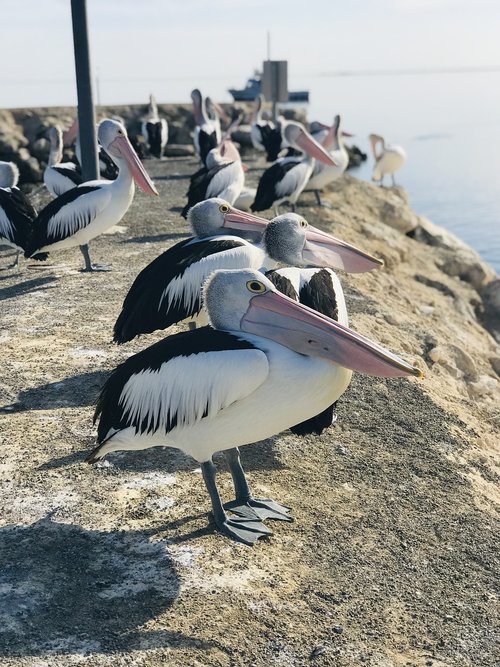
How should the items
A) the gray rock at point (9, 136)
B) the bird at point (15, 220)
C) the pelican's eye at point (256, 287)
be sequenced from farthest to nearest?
1. the gray rock at point (9, 136)
2. the bird at point (15, 220)
3. the pelican's eye at point (256, 287)

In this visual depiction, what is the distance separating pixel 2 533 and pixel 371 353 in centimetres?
165

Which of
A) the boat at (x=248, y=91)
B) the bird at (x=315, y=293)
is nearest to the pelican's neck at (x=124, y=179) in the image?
the bird at (x=315, y=293)

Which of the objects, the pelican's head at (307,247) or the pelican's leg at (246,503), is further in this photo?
the pelican's head at (307,247)

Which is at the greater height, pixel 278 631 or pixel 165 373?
pixel 165 373

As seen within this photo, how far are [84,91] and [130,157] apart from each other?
1284mm

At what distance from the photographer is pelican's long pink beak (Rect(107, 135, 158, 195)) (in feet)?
25.2

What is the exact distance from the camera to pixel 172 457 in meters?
4.22

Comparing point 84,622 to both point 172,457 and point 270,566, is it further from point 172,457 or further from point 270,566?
point 172,457

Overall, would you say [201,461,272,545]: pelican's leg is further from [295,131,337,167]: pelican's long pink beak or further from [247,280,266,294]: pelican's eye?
[295,131,337,167]: pelican's long pink beak

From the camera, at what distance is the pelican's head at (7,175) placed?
8688 mm

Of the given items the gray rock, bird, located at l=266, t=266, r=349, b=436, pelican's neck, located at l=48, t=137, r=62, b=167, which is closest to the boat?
the gray rock

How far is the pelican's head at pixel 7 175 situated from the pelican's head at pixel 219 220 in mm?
3679

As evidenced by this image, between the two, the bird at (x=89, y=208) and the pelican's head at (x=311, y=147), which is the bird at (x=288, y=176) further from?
the bird at (x=89, y=208)

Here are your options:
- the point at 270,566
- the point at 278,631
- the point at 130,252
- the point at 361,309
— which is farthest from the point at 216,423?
the point at 130,252
